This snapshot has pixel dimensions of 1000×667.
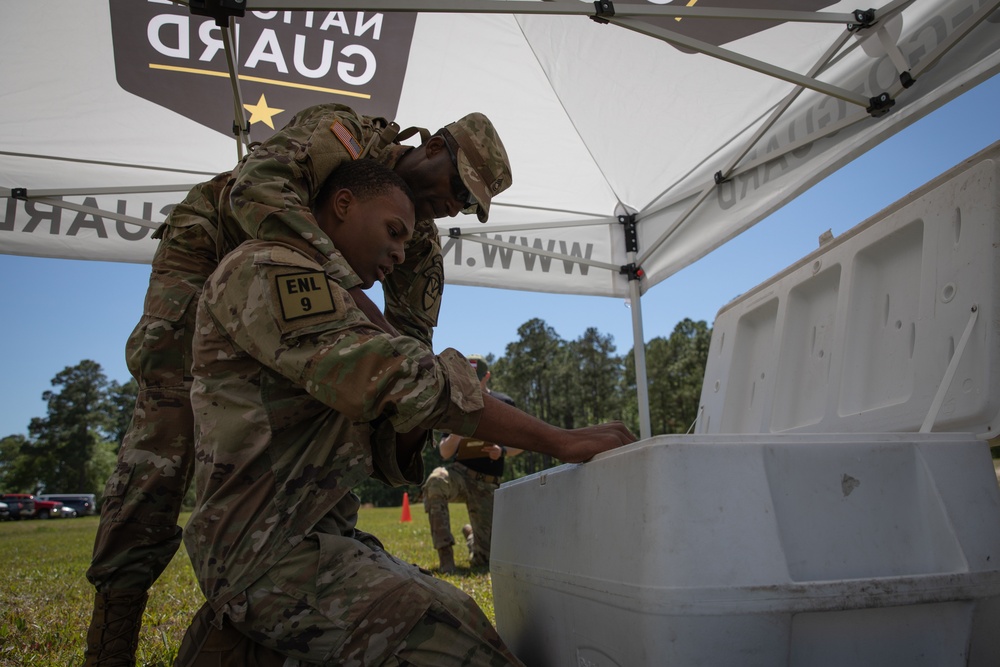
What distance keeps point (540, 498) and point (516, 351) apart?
54.0m

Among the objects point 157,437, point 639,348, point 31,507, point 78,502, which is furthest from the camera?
point 78,502

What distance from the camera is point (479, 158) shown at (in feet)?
6.95

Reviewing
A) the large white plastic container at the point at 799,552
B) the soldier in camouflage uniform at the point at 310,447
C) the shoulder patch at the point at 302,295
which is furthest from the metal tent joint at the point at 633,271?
the shoulder patch at the point at 302,295

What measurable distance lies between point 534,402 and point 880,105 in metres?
51.0

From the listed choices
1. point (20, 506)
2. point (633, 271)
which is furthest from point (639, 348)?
point (20, 506)

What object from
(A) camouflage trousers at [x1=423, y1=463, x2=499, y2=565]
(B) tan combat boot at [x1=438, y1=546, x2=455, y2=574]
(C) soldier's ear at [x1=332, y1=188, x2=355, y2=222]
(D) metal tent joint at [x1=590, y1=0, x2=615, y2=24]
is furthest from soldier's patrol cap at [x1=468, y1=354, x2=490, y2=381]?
(C) soldier's ear at [x1=332, y1=188, x2=355, y2=222]

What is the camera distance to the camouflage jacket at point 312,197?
142 cm

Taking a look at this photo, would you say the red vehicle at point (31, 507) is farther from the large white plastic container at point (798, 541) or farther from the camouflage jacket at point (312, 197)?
the large white plastic container at point (798, 541)

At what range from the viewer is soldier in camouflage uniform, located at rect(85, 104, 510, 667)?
5.99 feet

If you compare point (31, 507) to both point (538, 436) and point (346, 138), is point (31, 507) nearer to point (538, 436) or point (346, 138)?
point (346, 138)

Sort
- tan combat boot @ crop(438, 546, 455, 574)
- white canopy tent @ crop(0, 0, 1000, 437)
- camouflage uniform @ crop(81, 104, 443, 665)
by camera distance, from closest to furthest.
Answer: camouflage uniform @ crop(81, 104, 443, 665) < white canopy tent @ crop(0, 0, 1000, 437) < tan combat boot @ crop(438, 546, 455, 574)

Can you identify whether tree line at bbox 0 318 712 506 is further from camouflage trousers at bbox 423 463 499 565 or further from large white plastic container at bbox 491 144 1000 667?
large white plastic container at bbox 491 144 1000 667

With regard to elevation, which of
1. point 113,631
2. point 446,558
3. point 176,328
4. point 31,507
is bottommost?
point 31,507

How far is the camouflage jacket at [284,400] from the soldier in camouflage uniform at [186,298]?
0.35 m
